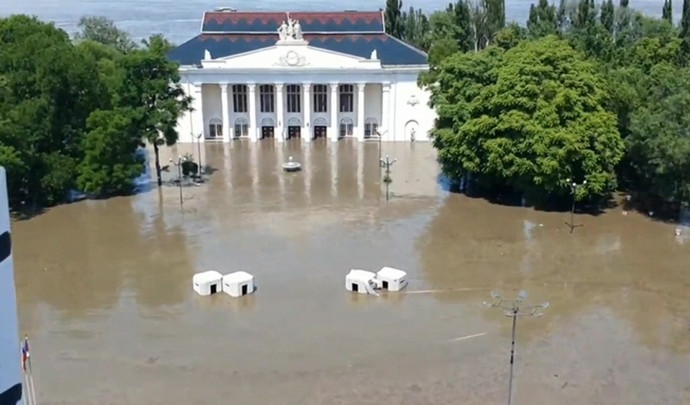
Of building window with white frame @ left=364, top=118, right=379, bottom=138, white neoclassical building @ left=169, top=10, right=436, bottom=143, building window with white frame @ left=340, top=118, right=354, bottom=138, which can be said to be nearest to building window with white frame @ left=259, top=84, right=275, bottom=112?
white neoclassical building @ left=169, top=10, right=436, bottom=143

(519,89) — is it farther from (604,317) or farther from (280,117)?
(280,117)

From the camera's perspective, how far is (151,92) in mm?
41281

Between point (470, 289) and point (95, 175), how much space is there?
2031cm

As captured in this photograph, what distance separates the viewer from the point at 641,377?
22.7 metres

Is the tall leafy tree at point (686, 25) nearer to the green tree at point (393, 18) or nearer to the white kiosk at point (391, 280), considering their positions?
the green tree at point (393, 18)

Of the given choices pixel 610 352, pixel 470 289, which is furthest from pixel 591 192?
pixel 610 352

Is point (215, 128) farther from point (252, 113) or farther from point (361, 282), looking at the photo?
point (361, 282)

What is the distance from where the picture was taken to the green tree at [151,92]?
40.9m

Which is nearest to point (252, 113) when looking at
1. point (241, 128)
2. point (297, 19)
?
point (241, 128)

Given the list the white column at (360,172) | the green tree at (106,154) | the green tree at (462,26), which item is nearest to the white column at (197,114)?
the white column at (360,172)

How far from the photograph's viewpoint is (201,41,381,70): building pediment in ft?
172

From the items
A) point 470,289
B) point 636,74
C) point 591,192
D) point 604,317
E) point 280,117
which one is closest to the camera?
point 604,317

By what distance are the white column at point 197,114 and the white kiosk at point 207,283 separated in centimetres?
2659

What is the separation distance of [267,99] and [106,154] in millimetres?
17496
